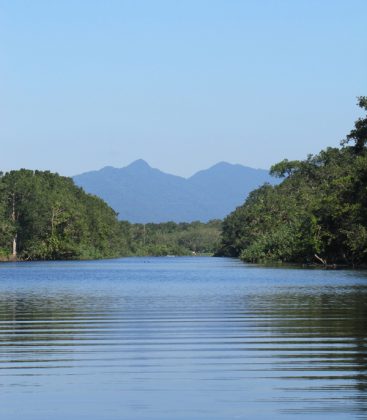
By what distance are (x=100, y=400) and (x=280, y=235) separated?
283 ft

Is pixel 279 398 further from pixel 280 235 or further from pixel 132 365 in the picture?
pixel 280 235

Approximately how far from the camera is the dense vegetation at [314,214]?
7038 centimetres

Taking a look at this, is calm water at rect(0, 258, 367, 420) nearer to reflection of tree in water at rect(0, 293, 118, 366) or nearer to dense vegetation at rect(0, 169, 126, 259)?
reflection of tree in water at rect(0, 293, 118, 366)

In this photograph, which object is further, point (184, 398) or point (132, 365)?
point (132, 365)

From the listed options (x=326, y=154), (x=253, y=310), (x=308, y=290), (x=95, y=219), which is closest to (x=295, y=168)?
(x=326, y=154)

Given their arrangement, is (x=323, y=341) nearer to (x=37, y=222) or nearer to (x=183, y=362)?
(x=183, y=362)

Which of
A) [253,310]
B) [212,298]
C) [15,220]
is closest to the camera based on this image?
[253,310]

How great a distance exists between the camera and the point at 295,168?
149 meters

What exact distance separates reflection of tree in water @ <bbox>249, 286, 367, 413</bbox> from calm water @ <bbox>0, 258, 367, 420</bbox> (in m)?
0.02

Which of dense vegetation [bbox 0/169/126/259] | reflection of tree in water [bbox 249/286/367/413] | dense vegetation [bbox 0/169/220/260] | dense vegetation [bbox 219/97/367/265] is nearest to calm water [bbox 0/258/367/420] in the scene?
reflection of tree in water [bbox 249/286/367/413]

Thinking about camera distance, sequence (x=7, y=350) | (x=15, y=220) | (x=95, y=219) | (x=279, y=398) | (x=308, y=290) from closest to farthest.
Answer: (x=279, y=398), (x=7, y=350), (x=308, y=290), (x=15, y=220), (x=95, y=219)

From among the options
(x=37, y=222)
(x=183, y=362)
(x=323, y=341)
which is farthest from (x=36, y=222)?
(x=183, y=362)

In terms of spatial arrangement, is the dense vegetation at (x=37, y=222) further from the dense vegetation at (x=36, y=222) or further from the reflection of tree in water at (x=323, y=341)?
the reflection of tree in water at (x=323, y=341)

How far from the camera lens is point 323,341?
19.0 m
